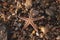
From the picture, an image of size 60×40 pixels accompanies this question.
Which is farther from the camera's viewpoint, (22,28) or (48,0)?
(48,0)

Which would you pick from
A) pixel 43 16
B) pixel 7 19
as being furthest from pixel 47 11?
pixel 7 19

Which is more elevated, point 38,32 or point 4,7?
point 4,7

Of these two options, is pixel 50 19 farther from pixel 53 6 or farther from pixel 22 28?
pixel 22 28

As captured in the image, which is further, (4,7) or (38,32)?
(4,7)

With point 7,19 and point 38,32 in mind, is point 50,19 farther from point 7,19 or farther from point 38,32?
point 7,19

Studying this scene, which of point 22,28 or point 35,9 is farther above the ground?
point 35,9

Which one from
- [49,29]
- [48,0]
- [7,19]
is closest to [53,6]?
[48,0]
